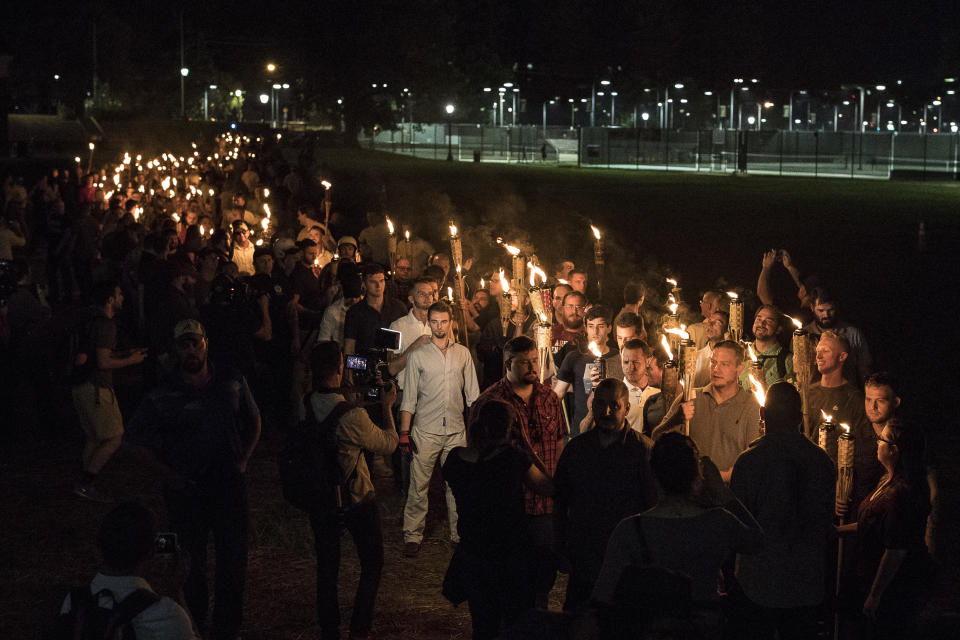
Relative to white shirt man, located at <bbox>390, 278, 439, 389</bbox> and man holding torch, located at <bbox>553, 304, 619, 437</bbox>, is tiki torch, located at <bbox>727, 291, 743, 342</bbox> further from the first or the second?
white shirt man, located at <bbox>390, 278, 439, 389</bbox>

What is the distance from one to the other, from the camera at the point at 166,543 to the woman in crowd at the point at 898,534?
295 centimetres

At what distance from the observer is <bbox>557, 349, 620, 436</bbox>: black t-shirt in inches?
287

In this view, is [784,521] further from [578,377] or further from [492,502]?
Answer: [578,377]

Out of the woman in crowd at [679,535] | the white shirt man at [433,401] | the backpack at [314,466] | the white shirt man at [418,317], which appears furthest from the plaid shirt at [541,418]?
the woman in crowd at [679,535]

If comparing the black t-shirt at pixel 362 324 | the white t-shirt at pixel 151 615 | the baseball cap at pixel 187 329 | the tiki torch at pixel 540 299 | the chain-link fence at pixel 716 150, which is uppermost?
the chain-link fence at pixel 716 150

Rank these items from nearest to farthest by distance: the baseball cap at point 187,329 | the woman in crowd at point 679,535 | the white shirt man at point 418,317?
the woman in crowd at point 679,535, the baseball cap at point 187,329, the white shirt man at point 418,317

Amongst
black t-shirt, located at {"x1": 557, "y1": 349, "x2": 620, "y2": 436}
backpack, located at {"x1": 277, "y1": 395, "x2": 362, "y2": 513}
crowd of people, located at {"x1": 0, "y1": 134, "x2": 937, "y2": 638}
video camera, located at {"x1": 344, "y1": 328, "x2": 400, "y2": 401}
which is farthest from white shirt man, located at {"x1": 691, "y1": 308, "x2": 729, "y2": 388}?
backpack, located at {"x1": 277, "y1": 395, "x2": 362, "y2": 513}

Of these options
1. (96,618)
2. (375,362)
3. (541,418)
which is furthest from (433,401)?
(96,618)

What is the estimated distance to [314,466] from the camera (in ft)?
18.7

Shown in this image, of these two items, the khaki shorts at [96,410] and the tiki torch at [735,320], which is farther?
the khaki shorts at [96,410]

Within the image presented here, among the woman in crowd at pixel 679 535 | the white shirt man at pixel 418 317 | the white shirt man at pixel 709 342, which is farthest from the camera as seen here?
the white shirt man at pixel 418 317

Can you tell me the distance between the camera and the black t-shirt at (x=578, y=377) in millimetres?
7293

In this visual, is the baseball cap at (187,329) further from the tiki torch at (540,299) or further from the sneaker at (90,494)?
the sneaker at (90,494)

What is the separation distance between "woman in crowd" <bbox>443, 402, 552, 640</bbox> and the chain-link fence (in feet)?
153
